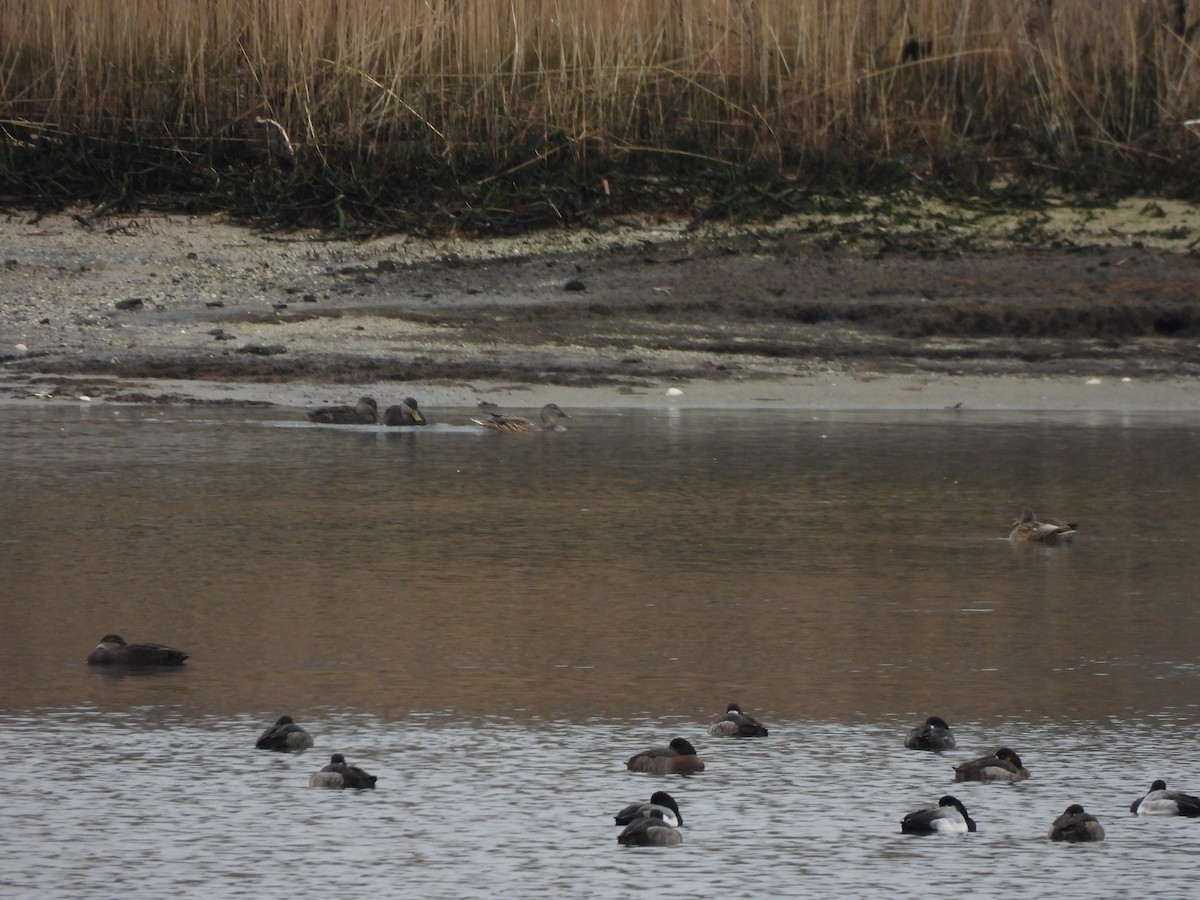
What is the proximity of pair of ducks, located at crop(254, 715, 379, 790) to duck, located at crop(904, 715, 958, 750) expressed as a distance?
3.91ft

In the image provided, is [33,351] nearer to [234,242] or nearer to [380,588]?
[234,242]

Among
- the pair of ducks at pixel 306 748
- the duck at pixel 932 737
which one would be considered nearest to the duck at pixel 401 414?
the pair of ducks at pixel 306 748

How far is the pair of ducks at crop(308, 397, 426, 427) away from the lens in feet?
33.9

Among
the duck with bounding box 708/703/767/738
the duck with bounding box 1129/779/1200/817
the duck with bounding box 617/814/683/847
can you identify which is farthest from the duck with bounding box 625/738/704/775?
the duck with bounding box 1129/779/1200/817

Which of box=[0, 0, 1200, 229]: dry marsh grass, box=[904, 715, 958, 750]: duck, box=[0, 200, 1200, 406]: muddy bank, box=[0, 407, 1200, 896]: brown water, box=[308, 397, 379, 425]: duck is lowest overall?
box=[0, 407, 1200, 896]: brown water

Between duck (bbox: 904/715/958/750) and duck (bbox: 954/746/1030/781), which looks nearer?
duck (bbox: 954/746/1030/781)

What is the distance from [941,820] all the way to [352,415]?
6459mm

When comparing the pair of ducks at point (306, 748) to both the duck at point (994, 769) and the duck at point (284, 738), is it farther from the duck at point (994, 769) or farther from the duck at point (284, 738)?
the duck at point (994, 769)

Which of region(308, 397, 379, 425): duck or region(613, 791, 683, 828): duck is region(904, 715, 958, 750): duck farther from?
region(308, 397, 379, 425): duck

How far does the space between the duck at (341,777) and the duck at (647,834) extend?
62 cm

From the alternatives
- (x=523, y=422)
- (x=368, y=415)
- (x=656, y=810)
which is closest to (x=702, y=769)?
(x=656, y=810)

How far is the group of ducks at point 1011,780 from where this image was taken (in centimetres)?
423

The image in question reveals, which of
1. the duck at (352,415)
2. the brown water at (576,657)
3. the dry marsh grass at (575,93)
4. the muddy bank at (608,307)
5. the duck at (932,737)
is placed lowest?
the brown water at (576,657)

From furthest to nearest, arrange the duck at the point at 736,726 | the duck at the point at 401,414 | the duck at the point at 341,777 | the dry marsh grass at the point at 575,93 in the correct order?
the dry marsh grass at the point at 575,93 < the duck at the point at 401,414 < the duck at the point at 736,726 < the duck at the point at 341,777
